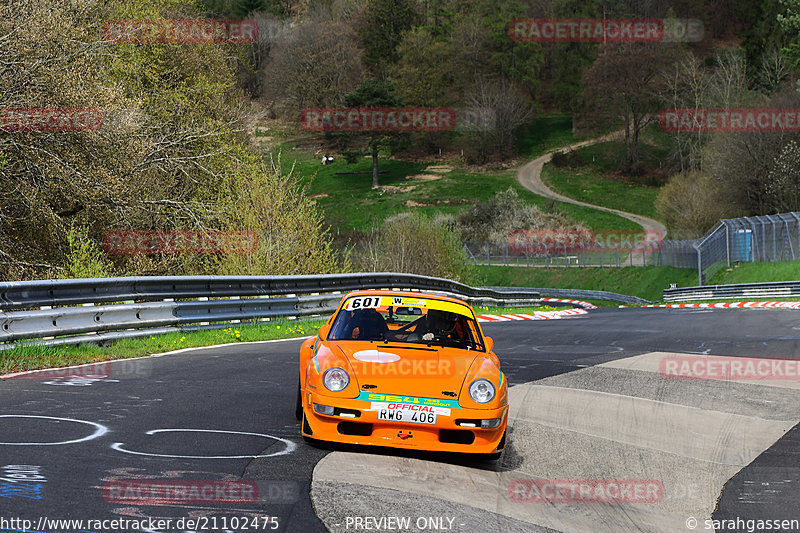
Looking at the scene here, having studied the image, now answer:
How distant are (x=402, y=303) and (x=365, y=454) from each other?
6.51 ft

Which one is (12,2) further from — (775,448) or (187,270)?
→ (775,448)

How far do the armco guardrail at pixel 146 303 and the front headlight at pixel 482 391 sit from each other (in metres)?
6.95

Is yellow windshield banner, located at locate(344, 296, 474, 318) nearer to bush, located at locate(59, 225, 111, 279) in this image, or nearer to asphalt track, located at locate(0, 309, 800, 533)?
asphalt track, located at locate(0, 309, 800, 533)

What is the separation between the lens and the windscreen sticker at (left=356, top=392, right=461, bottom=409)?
713 cm

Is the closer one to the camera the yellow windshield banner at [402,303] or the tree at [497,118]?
the yellow windshield banner at [402,303]

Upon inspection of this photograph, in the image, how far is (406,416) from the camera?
705 centimetres

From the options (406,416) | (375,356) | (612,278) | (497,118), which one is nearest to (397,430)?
(406,416)

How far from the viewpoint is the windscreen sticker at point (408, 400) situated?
7.13 metres

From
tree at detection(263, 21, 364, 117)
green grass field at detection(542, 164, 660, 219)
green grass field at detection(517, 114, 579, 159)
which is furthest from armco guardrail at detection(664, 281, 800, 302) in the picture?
tree at detection(263, 21, 364, 117)

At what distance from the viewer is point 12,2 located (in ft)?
69.8

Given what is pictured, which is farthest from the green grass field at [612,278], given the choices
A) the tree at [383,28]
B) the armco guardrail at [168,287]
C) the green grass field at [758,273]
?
the tree at [383,28]

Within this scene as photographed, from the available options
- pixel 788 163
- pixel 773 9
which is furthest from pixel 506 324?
pixel 773 9

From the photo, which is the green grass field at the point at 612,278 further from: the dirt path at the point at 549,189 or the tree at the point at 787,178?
the dirt path at the point at 549,189

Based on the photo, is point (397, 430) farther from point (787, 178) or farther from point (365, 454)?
point (787, 178)
